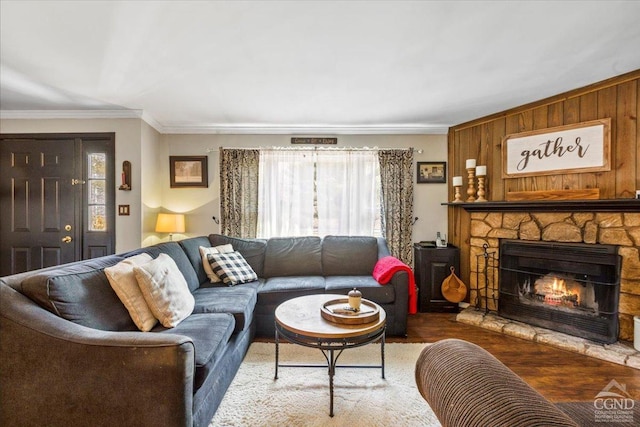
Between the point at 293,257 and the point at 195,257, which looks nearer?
the point at 195,257

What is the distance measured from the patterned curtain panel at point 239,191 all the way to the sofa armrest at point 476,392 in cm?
323

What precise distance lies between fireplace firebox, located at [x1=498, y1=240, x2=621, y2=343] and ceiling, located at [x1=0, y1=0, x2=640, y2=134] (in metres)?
1.62

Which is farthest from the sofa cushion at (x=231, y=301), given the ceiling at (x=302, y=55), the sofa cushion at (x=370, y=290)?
the ceiling at (x=302, y=55)

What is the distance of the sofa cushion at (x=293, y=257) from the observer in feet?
11.1

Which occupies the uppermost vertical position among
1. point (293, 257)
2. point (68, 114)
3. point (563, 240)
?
point (68, 114)

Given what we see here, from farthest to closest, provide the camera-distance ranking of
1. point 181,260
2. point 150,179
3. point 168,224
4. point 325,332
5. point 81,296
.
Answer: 1. point 150,179
2. point 168,224
3. point 181,260
4. point 325,332
5. point 81,296

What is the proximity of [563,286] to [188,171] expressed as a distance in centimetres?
468

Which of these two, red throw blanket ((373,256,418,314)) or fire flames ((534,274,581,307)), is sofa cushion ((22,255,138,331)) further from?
fire flames ((534,274,581,307))

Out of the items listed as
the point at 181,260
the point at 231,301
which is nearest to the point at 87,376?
the point at 231,301

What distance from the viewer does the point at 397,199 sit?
12.8ft

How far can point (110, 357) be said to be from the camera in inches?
48.7

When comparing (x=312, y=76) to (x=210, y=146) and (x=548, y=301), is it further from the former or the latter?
(x=548, y=301)

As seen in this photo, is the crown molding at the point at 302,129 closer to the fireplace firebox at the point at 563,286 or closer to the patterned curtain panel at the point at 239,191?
the patterned curtain panel at the point at 239,191

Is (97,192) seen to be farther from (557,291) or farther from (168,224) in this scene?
(557,291)
